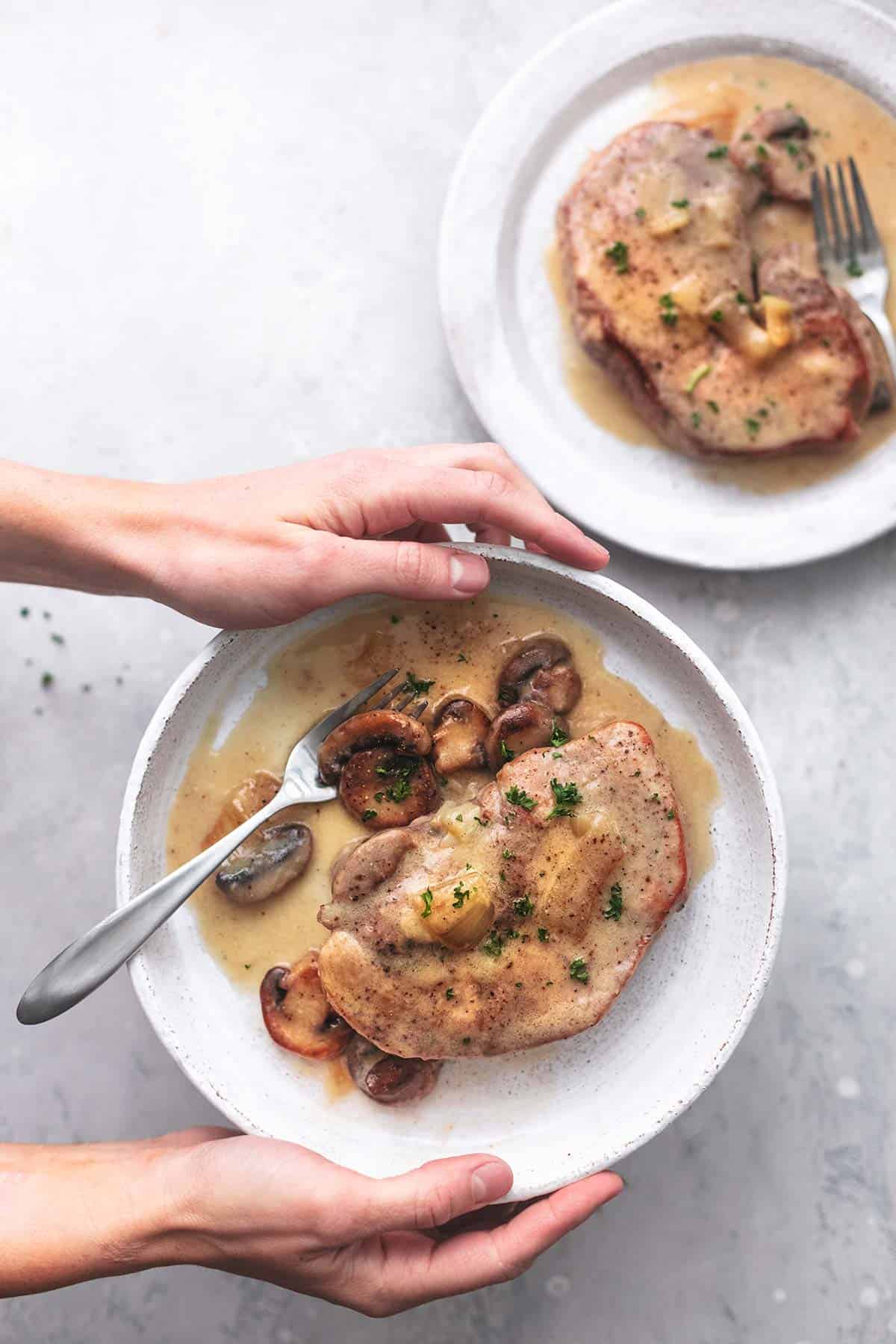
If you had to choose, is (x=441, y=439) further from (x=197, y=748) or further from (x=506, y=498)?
(x=197, y=748)

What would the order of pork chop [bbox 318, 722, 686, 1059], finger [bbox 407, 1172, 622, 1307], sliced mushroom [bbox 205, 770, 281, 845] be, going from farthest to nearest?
sliced mushroom [bbox 205, 770, 281, 845] < pork chop [bbox 318, 722, 686, 1059] < finger [bbox 407, 1172, 622, 1307]

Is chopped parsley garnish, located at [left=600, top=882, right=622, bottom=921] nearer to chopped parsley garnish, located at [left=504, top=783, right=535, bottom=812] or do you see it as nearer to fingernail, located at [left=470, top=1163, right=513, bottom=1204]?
chopped parsley garnish, located at [left=504, top=783, right=535, bottom=812]

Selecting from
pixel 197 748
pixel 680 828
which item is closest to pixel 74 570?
pixel 197 748

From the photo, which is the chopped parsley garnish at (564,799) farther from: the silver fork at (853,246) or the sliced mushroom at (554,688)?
the silver fork at (853,246)

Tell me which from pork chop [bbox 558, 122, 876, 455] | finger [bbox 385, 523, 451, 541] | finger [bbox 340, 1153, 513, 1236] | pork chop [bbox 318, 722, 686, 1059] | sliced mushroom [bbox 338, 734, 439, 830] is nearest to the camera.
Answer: finger [bbox 340, 1153, 513, 1236]

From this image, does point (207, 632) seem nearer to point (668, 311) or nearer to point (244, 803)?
point (244, 803)

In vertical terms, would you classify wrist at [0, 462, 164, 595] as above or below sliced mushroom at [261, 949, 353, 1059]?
above

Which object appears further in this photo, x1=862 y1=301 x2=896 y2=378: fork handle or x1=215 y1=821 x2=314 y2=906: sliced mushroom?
x1=862 y1=301 x2=896 y2=378: fork handle

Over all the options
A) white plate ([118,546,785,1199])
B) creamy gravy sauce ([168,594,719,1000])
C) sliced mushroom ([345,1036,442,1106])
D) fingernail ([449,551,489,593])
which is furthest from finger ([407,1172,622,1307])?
fingernail ([449,551,489,593])
